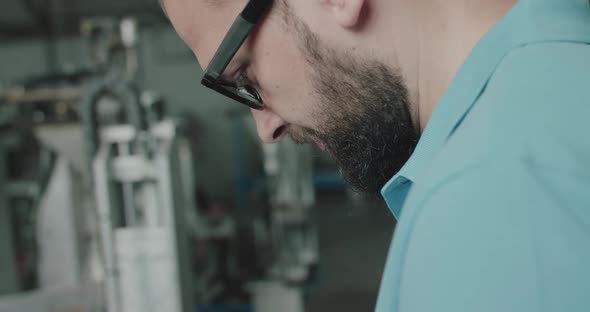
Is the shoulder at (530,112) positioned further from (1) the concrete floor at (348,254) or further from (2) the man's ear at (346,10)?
(1) the concrete floor at (348,254)

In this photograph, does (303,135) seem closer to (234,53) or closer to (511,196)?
(234,53)

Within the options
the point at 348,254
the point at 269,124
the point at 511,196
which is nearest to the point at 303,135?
the point at 269,124

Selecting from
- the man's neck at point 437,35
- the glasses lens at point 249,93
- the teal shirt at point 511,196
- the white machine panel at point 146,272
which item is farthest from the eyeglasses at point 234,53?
the white machine panel at point 146,272

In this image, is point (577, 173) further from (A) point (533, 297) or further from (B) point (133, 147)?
(B) point (133, 147)

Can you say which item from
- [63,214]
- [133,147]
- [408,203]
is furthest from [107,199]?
[408,203]

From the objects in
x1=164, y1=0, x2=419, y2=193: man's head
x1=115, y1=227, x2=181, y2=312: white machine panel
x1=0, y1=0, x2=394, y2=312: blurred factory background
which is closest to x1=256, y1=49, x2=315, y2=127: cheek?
x1=164, y1=0, x2=419, y2=193: man's head

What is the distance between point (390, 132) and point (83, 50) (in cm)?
792

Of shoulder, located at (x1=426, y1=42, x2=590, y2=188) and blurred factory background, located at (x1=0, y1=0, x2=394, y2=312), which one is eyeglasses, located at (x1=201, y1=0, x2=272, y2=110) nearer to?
shoulder, located at (x1=426, y1=42, x2=590, y2=188)

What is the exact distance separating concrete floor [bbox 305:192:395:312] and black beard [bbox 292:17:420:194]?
2.68m

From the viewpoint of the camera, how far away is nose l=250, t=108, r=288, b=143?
78 cm

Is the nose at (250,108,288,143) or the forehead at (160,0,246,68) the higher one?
the forehead at (160,0,246,68)

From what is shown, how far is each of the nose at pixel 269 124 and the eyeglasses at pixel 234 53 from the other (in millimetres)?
17

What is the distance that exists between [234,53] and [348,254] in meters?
5.56

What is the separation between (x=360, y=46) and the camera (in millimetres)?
576
